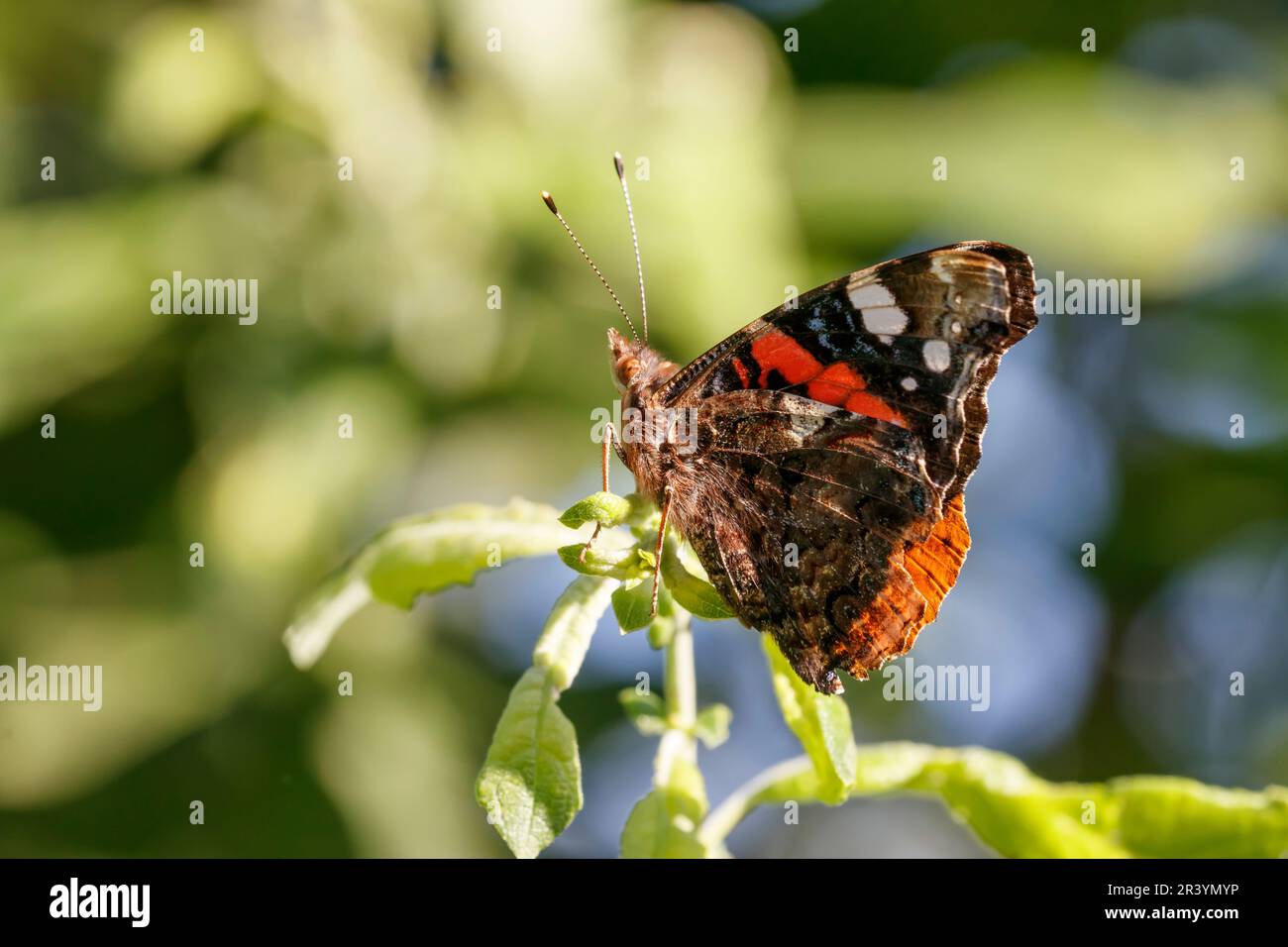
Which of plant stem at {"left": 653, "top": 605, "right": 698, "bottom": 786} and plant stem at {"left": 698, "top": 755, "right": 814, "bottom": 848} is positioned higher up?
plant stem at {"left": 653, "top": 605, "right": 698, "bottom": 786}

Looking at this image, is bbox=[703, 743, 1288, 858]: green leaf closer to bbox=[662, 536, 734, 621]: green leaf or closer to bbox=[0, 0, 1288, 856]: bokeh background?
bbox=[662, 536, 734, 621]: green leaf

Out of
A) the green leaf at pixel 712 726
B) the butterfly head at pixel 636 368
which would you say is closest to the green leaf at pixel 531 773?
the green leaf at pixel 712 726

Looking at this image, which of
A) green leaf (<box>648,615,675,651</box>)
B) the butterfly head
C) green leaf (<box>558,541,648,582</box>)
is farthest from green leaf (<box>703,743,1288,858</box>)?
the butterfly head

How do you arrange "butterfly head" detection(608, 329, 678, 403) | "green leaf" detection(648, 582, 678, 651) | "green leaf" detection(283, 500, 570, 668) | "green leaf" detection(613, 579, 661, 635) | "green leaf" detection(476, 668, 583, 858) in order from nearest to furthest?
"green leaf" detection(476, 668, 583, 858), "green leaf" detection(613, 579, 661, 635), "green leaf" detection(648, 582, 678, 651), "green leaf" detection(283, 500, 570, 668), "butterfly head" detection(608, 329, 678, 403)

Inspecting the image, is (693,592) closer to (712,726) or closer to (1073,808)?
(712,726)

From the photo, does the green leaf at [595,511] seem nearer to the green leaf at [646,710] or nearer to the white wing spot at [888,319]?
the green leaf at [646,710]

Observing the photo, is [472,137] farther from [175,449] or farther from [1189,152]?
[1189,152]
